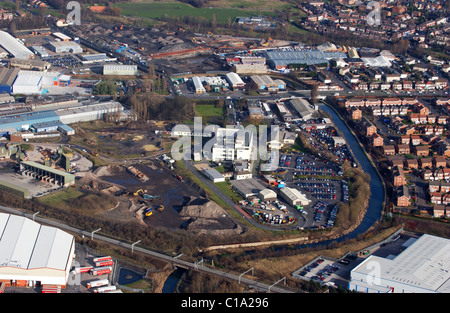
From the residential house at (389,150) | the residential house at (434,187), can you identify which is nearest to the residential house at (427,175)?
the residential house at (434,187)

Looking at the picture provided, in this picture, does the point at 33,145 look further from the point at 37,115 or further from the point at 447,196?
the point at 447,196

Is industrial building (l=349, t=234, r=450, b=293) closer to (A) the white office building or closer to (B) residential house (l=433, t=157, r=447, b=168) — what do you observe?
(B) residential house (l=433, t=157, r=447, b=168)

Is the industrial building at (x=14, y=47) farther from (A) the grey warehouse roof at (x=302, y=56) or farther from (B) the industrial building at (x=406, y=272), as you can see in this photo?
(B) the industrial building at (x=406, y=272)

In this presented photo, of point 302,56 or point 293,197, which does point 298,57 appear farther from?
point 293,197

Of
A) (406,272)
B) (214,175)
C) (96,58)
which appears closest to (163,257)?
(214,175)

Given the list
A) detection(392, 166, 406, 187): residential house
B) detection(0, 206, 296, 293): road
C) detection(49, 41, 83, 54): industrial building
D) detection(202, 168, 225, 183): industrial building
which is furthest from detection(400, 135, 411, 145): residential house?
detection(49, 41, 83, 54): industrial building

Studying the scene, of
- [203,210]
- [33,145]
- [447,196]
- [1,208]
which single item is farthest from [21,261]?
[447,196]
